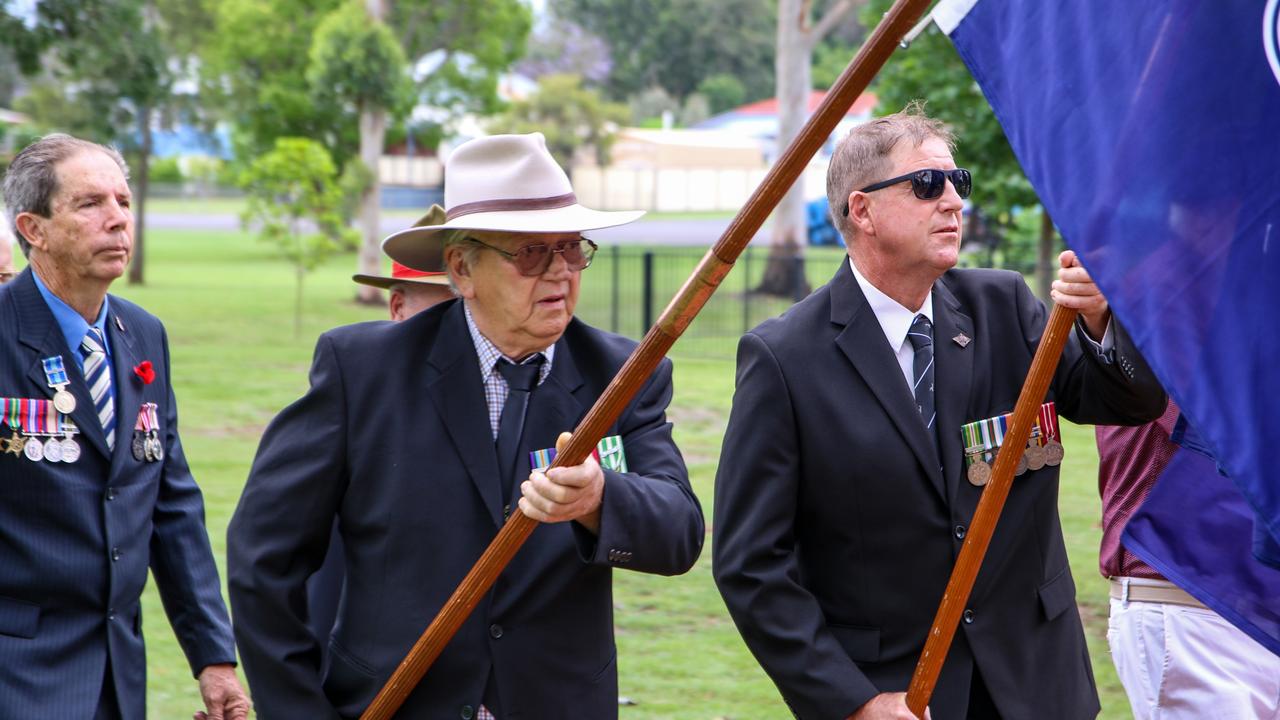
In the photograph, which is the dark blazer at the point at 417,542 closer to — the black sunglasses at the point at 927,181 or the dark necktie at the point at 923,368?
the dark necktie at the point at 923,368

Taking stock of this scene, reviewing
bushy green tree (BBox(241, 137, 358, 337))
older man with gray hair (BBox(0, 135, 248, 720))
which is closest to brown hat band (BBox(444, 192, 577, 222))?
older man with gray hair (BBox(0, 135, 248, 720))

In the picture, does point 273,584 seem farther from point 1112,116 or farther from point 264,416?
point 264,416

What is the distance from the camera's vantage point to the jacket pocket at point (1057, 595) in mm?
3578

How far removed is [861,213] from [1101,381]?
0.70m

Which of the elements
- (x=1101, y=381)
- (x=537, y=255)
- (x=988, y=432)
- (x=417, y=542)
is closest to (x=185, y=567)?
(x=417, y=542)

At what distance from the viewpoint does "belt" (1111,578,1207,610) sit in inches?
151

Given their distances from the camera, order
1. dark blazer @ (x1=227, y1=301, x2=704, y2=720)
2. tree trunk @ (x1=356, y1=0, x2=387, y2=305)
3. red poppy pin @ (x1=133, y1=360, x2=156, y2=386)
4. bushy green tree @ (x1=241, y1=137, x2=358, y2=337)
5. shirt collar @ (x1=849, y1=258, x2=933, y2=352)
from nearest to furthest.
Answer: dark blazer @ (x1=227, y1=301, x2=704, y2=720)
shirt collar @ (x1=849, y1=258, x2=933, y2=352)
red poppy pin @ (x1=133, y1=360, x2=156, y2=386)
bushy green tree @ (x1=241, y1=137, x2=358, y2=337)
tree trunk @ (x1=356, y1=0, x2=387, y2=305)

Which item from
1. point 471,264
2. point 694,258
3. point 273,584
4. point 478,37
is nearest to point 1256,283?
point 471,264

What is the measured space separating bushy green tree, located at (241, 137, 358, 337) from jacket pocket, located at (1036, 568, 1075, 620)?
20236 millimetres

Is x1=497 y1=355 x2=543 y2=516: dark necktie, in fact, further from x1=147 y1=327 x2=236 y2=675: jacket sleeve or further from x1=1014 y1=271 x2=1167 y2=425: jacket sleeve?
x1=1014 y1=271 x2=1167 y2=425: jacket sleeve

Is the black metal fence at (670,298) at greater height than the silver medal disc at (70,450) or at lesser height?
lesser

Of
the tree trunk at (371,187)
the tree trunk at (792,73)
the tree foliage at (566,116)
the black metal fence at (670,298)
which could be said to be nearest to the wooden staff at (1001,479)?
the black metal fence at (670,298)

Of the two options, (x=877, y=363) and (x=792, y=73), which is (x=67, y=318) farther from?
(x=792, y=73)

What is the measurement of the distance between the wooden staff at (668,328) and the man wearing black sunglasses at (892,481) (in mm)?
604
